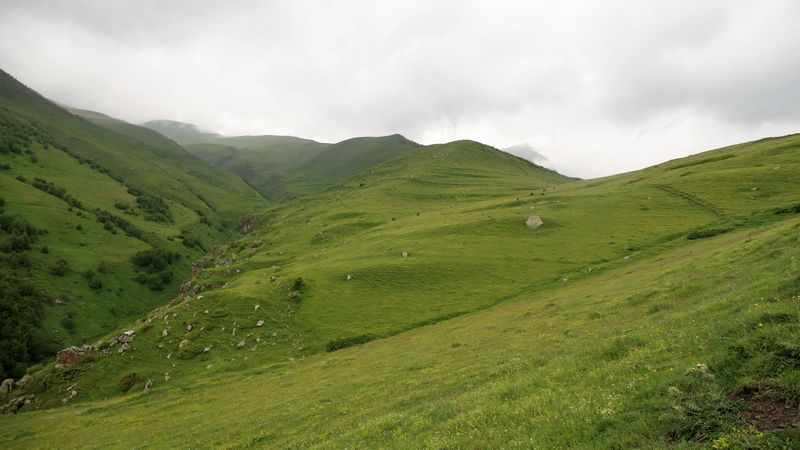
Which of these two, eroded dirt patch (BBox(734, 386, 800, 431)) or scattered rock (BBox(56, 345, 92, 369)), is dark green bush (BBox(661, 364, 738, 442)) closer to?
eroded dirt patch (BBox(734, 386, 800, 431))

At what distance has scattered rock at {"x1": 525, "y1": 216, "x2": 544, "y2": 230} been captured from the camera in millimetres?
70688

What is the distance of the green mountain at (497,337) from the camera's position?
1124 cm

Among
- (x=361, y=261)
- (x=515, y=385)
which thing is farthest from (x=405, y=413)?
(x=361, y=261)

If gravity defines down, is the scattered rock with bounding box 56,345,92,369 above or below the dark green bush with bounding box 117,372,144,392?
above

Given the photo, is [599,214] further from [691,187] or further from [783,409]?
[783,409]

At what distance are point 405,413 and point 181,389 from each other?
106ft

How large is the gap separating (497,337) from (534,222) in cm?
4465

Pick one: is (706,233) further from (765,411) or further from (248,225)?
(248,225)

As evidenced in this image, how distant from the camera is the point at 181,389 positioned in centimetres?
3994

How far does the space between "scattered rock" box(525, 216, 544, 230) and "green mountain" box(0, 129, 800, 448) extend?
137 cm

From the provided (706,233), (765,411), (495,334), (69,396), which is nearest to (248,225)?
(69,396)

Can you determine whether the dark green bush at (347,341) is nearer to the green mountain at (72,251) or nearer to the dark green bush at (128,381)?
the dark green bush at (128,381)

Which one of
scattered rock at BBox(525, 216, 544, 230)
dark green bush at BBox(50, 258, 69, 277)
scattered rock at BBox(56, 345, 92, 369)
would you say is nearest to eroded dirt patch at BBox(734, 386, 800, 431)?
scattered rock at BBox(56, 345, 92, 369)

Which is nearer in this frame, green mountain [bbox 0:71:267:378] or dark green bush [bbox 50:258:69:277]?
green mountain [bbox 0:71:267:378]
